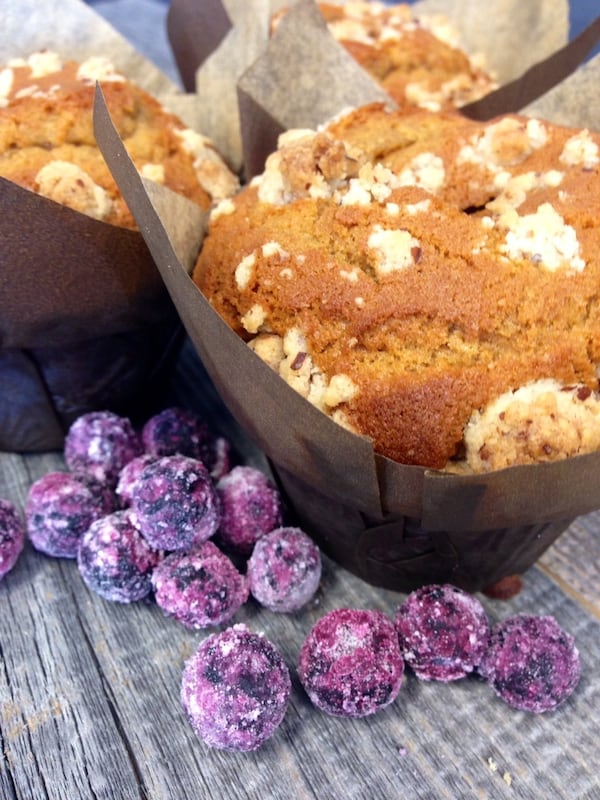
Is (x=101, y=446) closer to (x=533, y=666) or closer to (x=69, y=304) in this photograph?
(x=69, y=304)

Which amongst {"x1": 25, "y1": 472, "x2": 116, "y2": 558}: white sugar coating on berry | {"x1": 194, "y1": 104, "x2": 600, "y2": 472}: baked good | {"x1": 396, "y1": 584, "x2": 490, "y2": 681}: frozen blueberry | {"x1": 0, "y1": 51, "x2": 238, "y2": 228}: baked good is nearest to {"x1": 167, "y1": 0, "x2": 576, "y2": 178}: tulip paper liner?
{"x1": 0, "y1": 51, "x2": 238, "y2": 228}: baked good

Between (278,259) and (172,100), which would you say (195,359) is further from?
(278,259)

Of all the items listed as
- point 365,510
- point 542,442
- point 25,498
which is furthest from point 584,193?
point 25,498

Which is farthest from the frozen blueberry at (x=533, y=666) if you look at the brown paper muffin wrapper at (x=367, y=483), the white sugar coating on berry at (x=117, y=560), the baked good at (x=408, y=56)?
the baked good at (x=408, y=56)

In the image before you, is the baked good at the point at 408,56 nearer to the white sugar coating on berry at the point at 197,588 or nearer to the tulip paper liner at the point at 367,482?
the tulip paper liner at the point at 367,482

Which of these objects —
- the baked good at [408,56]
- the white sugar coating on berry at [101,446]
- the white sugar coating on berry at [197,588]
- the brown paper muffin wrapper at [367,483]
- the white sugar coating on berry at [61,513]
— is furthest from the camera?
the baked good at [408,56]

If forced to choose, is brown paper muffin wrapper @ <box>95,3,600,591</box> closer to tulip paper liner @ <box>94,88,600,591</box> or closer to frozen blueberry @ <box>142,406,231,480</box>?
tulip paper liner @ <box>94,88,600,591</box>
